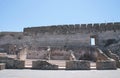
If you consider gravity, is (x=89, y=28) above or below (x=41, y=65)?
above

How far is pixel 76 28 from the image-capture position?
27844 mm

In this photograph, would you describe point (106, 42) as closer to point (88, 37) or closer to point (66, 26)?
point (88, 37)

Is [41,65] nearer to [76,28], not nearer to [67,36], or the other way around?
[67,36]

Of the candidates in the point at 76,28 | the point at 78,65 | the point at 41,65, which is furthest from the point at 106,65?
the point at 76,28

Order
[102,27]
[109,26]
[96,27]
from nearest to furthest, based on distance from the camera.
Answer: [109,26] → [102,27] → [96,27]

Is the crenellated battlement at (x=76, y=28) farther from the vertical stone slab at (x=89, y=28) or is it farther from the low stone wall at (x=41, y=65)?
the low stone wall at (x=41, y=65)

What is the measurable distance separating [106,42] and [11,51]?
1279cm

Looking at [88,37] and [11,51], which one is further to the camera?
[88,37]

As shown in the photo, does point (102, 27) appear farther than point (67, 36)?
No

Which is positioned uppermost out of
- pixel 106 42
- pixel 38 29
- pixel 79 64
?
pixel 38 29

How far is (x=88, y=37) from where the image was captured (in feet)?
88.6

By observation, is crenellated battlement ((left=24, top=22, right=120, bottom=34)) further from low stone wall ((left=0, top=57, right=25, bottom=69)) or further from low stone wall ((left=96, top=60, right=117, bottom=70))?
low stone wall ((left=0, top=57, right=25, bottom=69))

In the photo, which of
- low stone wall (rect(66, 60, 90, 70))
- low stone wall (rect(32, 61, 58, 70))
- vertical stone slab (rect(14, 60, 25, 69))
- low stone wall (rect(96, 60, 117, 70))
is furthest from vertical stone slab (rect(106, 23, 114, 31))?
vertical stone slab (rect(14, 60, 25, 69))

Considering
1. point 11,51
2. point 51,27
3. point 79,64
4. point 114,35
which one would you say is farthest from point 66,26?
point 79,64
